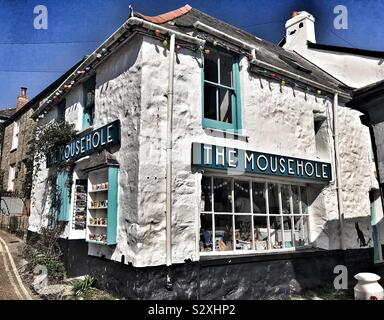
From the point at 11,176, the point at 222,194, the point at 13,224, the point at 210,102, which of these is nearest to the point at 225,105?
the point at 210,102

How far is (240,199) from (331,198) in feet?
7.99

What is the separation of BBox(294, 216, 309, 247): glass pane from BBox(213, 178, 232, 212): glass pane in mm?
1948

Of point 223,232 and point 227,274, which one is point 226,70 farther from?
point 227,274

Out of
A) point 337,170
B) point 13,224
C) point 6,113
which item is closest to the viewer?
point 337,170

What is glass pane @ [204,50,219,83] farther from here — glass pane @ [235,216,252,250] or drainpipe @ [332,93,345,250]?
drainpipe @ [332,93,345,250]

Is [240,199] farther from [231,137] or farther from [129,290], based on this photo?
[129,290]

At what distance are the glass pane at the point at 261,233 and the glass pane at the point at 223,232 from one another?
62 cm

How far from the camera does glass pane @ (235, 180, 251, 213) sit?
5.75 meters

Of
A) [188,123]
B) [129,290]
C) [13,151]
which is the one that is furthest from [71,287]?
[13,151]

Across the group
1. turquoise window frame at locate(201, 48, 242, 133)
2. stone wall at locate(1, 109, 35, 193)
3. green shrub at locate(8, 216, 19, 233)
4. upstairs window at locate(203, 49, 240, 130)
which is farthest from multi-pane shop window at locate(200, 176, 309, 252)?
stone wall at locate(1, 109, 35, 193)

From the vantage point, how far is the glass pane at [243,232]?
569cm

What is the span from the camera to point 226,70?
607 cm

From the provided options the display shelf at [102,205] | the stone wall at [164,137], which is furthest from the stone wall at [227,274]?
the display shelf at [102,205]

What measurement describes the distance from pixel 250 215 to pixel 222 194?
0.74 metres
